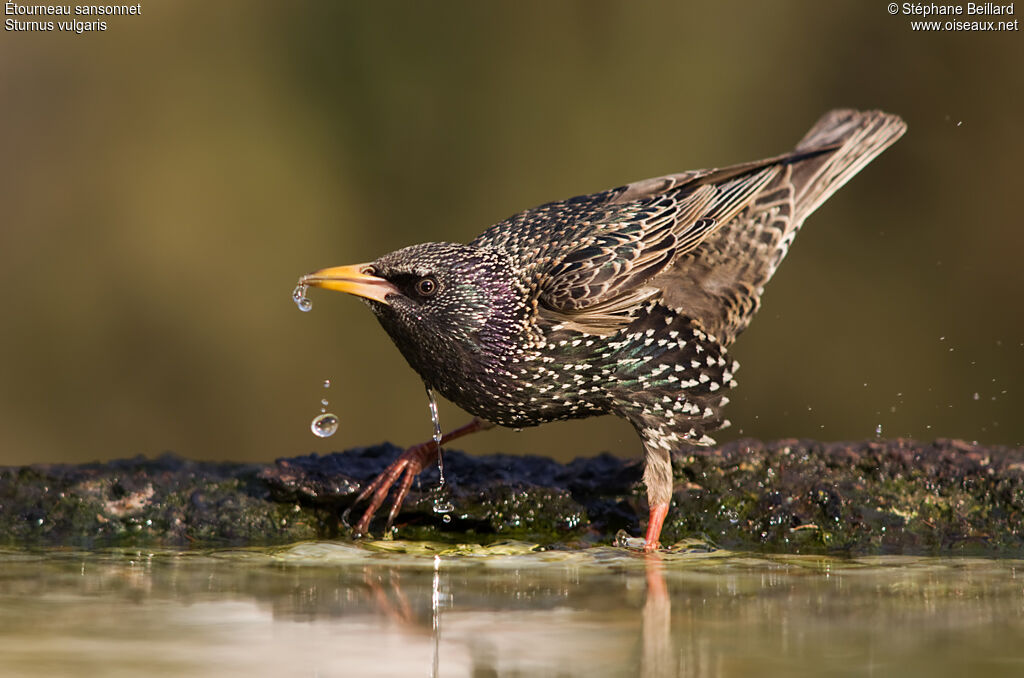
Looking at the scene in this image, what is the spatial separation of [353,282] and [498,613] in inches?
55.6

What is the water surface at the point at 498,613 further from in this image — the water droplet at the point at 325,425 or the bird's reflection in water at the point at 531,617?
the water droplet at the point at 325,425

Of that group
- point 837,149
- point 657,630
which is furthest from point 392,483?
point 837,149

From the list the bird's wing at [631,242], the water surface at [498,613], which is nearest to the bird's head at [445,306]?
the bird's wing at [631,242]

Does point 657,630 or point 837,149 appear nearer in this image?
point 657,630

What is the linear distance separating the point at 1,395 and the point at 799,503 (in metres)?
5.49

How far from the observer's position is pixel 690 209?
14.2ft

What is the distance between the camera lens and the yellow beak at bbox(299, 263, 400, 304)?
3570 mm

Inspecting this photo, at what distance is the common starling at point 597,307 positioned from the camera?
3795 millimetres

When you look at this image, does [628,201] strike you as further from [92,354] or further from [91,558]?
[92,354]

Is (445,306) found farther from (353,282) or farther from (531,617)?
(531,617)

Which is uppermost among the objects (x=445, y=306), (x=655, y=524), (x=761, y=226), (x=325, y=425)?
(x=761, y=226)

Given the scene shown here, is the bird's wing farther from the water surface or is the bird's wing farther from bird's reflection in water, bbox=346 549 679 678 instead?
bird's reflection in water, bbox=346 549 679 678

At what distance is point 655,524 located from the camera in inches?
145

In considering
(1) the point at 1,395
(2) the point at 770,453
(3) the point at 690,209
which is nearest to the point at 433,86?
(1) the point at 1,395
